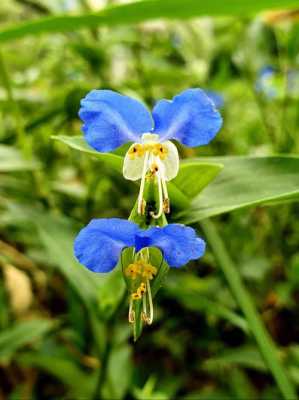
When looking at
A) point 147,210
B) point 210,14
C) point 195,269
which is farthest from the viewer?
point 195,269

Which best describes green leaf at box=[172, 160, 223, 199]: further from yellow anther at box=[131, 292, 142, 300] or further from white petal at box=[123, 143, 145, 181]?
yellow anther at box=[131, 292, 142, 300]

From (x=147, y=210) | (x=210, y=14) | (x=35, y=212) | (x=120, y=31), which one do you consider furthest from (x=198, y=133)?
(x=120, y=31)

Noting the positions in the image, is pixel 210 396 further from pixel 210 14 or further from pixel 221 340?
pixel 210 14

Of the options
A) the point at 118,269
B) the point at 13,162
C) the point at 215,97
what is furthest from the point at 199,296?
the point at 215,97

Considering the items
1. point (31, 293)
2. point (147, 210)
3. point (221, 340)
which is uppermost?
point (31, 293)

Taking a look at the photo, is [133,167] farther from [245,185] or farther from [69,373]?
[69,373]

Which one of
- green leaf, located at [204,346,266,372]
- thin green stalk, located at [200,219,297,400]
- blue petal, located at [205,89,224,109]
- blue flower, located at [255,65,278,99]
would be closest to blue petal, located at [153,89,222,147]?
thin green stalk, located at [200,219,297,400]
